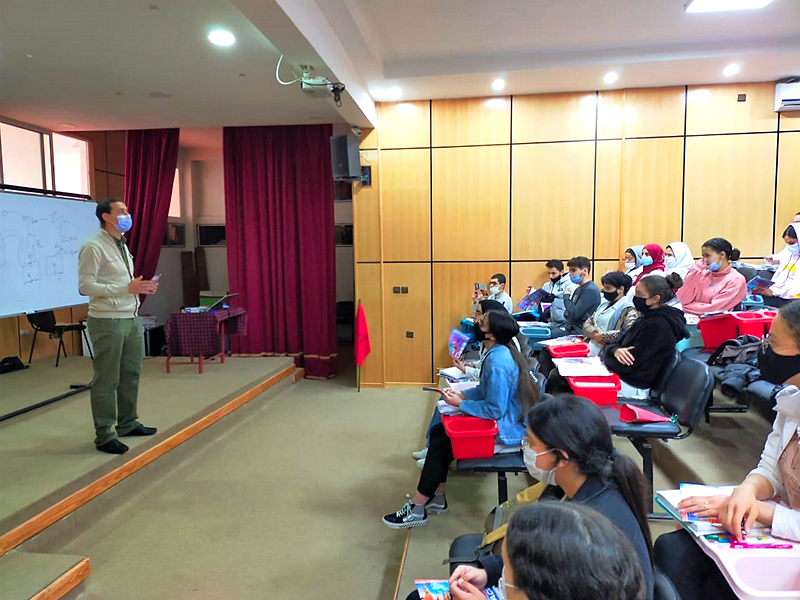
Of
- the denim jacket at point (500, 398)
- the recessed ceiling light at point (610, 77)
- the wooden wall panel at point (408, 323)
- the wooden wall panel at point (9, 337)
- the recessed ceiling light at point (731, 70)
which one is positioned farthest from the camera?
the wooden wall panel at point (408, 323)

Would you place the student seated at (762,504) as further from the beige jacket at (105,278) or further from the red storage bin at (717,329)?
the beige jacket at (105,278)

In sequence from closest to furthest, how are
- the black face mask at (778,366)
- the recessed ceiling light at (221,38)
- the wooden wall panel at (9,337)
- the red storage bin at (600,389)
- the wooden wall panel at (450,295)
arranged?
the black face mask at (778,366)
the red storage bin at (600,389)
the recessed ceiling light at (221,38)
the wooden wall panel at (9,337)
the wooden wall panel at (450,295)

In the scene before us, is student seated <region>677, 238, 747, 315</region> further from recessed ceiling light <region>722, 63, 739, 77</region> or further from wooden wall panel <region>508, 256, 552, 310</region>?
recessed ceiling light <region>722, 63, 739, 77</region>

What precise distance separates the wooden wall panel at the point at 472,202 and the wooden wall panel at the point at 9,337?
467cm

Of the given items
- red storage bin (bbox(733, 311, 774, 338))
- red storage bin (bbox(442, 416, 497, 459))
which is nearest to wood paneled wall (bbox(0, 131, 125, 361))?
red storage bin (bbox(442, 416, 497, 459))

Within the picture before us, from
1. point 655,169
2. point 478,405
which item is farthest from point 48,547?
point 655,169

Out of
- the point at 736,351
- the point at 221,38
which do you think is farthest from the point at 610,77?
the point at 221,38

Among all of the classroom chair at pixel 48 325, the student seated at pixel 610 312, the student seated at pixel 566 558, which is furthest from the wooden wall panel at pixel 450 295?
the student seated at pixel 566 558

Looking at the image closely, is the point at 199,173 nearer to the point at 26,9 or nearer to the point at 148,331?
the point at 148,331

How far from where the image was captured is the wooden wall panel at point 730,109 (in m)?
4.91

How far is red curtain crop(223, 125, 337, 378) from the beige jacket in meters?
3.10

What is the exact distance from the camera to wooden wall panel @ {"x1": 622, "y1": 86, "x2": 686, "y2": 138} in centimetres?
504

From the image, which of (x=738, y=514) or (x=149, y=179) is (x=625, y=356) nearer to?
(x=738, y=514)

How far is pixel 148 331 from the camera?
21.9 ft
